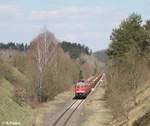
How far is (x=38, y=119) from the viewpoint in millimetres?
43281

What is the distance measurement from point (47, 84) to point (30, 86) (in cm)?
218

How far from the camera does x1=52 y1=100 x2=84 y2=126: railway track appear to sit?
4100cm

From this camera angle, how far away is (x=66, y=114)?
1865 inches

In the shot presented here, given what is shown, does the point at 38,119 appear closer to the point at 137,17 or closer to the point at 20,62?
the point at 137,17

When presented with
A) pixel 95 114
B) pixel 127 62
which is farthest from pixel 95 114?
pixel 127 62

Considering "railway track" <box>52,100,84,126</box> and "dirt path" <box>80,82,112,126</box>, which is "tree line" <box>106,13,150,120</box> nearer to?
"dirt path" <box>80,82,112,126</box>

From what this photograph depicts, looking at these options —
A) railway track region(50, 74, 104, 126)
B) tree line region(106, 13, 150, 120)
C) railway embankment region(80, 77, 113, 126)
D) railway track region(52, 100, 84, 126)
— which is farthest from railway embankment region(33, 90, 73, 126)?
tree line region(106, 13, 150, 120)

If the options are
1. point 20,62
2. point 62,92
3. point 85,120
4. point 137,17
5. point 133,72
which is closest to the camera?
point 85,120

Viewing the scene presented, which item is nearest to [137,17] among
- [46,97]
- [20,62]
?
[46,97]

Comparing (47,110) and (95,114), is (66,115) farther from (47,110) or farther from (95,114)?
(47,110)

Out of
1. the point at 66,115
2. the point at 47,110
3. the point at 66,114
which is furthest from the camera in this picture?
the point at 47,110

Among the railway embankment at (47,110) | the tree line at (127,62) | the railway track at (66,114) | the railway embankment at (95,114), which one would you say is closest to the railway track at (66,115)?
the railway track at (66,114)

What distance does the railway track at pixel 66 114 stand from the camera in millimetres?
41000

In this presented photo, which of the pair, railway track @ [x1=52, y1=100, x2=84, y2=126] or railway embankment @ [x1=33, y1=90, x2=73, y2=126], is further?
railway embankment @ [x1=33, y1=90, x2=73, y2=126]
